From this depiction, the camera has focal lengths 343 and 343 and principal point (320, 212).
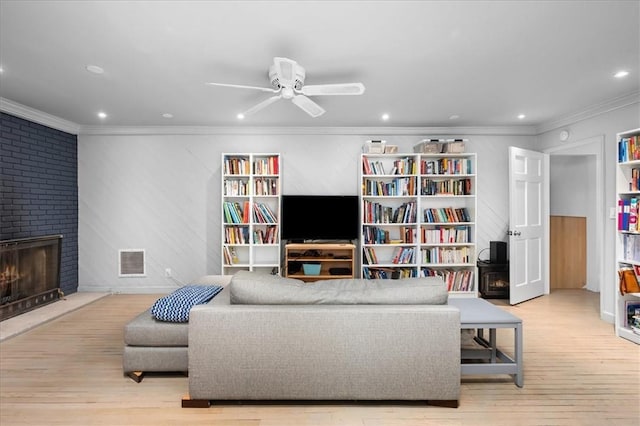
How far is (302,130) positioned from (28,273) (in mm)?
3802

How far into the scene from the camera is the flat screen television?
4.75 metres

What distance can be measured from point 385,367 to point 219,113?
3529 mm

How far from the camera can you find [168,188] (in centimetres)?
501

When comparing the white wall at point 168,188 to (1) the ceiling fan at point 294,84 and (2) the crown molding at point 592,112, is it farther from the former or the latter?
(1) the ceiling fan at point 294,84

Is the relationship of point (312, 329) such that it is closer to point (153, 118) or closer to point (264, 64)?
point (264, 64)

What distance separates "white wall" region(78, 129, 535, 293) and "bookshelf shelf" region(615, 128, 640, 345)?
191cm

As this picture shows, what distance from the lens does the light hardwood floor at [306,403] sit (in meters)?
1.99

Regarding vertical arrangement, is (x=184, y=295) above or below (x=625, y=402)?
above

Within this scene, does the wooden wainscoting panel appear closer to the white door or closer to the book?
the white door

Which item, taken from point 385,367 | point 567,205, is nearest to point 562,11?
point 385,367

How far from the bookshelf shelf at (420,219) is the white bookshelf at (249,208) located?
1.22 meters

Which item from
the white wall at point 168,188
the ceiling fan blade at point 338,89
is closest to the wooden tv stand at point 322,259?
the white wall at point 168,188

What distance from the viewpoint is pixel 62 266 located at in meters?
4.69

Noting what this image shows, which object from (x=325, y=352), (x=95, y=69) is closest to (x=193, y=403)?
(x=325, y=352)
